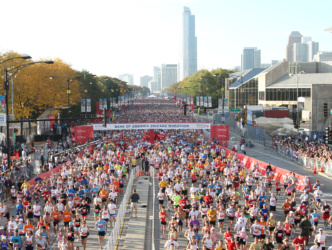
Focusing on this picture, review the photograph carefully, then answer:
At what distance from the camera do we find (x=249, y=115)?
5100 cm

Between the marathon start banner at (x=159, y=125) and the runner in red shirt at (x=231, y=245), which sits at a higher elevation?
the marathon start banner at (x=159, y=125)

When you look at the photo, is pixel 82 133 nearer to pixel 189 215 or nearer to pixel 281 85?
pixel 189 215

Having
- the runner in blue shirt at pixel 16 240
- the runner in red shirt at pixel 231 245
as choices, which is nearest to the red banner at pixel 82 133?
the runner in blue shirt at pixel 16 240

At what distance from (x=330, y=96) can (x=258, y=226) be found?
4497 cm

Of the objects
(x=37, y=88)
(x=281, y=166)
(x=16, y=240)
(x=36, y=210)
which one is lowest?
(x=281, y=166)

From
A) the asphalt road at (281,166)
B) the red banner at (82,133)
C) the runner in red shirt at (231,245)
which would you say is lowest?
the asphalt road at (281,166)

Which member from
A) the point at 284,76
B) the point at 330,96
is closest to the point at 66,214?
the point at 330,96

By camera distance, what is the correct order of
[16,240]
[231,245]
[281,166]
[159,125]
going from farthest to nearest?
[159,125] → [281,166] → [16,240] → [231,245]

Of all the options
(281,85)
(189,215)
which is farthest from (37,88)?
(281,85)

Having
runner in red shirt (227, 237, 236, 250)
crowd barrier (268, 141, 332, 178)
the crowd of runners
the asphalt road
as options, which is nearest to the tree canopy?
the asphalt road

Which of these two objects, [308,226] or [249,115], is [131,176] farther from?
[249,115]

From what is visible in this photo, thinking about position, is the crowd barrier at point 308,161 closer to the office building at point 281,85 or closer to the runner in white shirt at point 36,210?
the runner in white shirt at point 36,210

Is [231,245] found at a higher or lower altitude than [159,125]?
lower

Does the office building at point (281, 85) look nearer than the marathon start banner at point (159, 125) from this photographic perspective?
No
